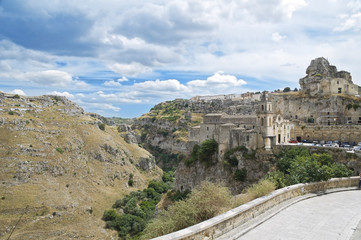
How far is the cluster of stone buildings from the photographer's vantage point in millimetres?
33125

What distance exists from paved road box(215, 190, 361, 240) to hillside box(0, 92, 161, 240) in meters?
35.8

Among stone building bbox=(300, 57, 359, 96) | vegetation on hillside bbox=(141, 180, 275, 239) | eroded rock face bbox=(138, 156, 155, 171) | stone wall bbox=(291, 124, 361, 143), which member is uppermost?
stone building bbox=(300, 57, 359, 96)

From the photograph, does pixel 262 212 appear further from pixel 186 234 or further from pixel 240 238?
pixel 186 234

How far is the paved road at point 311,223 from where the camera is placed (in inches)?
300

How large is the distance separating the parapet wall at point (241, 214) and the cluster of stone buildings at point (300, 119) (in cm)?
1880

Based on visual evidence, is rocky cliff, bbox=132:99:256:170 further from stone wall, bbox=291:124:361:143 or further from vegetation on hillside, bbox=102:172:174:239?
stone wall, bbox=291:124:361:143

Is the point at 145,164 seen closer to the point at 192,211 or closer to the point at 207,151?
the point at 207,151

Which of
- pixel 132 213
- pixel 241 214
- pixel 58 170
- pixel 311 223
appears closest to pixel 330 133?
pixel 311 223

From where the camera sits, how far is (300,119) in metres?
44.8

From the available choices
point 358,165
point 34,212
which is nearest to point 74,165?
point 34,212

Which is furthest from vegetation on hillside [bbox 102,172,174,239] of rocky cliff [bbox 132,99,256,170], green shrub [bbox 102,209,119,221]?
rocky cliff [bbox 132,99,256,170]

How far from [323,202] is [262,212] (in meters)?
4.42

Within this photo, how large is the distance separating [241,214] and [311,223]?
2900 mm

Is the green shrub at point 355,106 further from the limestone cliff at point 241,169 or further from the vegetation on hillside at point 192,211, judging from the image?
the vegetation on hillside at point 192,211
